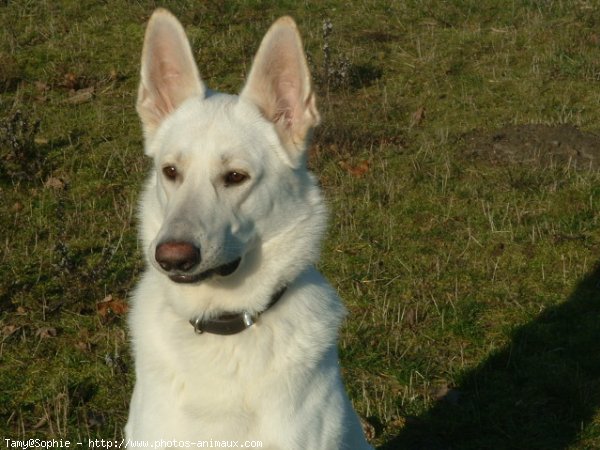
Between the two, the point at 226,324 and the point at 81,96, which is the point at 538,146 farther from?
the point at 226,324

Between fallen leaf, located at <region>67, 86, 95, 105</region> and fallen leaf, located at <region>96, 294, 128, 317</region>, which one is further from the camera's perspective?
fallen leaf, located at <region>67, 86, 95, 105</region>

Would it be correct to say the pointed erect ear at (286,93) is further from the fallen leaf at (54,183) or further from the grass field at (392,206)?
the fallen leaf at (54,183)

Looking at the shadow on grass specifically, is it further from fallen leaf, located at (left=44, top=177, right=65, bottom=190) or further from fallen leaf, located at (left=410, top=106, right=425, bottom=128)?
fallen leaf, located at (left=44, top=177, right=65, bottom=190)

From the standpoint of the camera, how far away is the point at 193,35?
9.81 meters

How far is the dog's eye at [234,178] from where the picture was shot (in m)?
3.69

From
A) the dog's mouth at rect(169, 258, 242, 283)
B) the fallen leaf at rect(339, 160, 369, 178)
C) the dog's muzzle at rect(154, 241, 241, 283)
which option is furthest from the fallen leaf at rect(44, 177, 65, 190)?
the dog's muzzle at rect(154, 241, 241, 283)

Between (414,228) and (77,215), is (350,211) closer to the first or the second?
(414,228)

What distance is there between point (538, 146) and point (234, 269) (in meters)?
4.88

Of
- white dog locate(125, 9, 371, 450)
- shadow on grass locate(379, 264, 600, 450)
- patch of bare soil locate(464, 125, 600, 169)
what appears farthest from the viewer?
patch of bare soil locate(464, 125, 600, 169)

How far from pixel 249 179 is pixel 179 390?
0.90 meters

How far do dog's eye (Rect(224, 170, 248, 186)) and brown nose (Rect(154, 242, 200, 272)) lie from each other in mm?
462

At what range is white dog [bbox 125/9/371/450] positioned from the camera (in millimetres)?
3502

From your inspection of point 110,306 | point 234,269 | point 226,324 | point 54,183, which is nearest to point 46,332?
point 110,306

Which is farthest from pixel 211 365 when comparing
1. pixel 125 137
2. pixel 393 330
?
pixel 125 137
